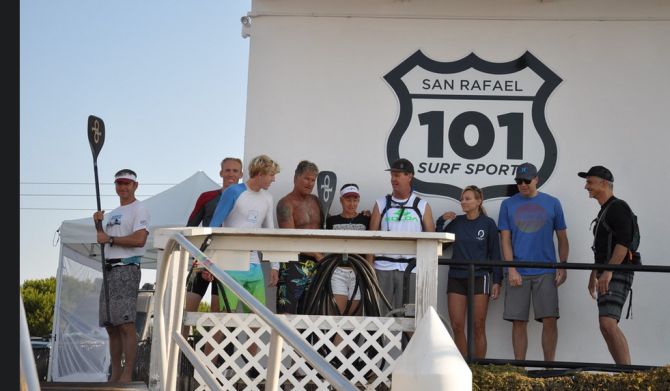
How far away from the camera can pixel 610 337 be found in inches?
327

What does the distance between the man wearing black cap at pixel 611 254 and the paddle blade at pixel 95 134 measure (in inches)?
186

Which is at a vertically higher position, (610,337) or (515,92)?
(515,92)

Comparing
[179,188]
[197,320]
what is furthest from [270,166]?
[179,188]

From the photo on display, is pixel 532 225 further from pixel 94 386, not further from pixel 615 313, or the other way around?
pixel 94 386

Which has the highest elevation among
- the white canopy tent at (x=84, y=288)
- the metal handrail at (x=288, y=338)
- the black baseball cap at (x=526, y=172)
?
the black baseball cap at (x=526, y=172)

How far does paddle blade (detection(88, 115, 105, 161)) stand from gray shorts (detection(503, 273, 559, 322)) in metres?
4.29

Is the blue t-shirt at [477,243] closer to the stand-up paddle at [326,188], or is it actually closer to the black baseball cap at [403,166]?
the black baseball cap at [403,166]

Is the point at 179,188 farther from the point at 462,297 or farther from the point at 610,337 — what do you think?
the point at 610,337

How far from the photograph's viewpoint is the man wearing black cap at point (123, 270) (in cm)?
899

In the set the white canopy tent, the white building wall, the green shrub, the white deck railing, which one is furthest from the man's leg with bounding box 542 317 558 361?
the white canopy tent

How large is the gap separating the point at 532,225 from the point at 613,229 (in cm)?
87

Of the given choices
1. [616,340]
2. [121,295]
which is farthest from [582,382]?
[121,295]

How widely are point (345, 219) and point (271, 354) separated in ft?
17.3

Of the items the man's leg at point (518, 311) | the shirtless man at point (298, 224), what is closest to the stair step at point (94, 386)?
the shirtless man at point (298, 224)
